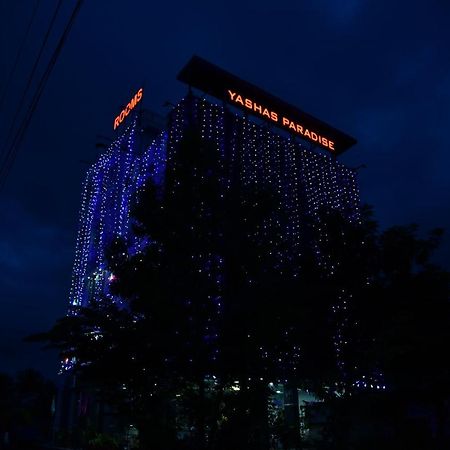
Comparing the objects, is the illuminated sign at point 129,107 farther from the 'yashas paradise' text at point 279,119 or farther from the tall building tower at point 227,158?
the 'yashas paradise' text at point 279,119

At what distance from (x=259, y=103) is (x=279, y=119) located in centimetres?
198

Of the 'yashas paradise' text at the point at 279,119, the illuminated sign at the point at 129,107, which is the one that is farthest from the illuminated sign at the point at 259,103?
the illuminated sign at the point at 129,107

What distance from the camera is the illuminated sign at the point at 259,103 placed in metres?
29.1

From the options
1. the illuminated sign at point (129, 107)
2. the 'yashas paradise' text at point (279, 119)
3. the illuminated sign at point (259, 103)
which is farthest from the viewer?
the illuminated sign at point (129, 107)

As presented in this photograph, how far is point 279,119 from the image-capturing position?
32.6 metres

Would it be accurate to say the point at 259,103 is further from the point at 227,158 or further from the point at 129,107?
the point at 227,158

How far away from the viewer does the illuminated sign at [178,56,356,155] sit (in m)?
29.1

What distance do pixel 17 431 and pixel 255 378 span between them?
21.4 m

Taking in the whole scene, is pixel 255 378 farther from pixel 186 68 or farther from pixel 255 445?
pixel 186 68

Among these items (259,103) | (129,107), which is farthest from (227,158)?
(129,107)

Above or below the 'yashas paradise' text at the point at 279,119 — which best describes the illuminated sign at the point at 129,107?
above

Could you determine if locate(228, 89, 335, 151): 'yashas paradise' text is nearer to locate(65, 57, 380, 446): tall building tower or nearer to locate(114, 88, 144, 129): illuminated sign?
locate(65, 57, 380, 446): tall building tower

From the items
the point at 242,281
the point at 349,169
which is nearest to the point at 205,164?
the point at 242,281

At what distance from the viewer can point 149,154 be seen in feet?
87.9
